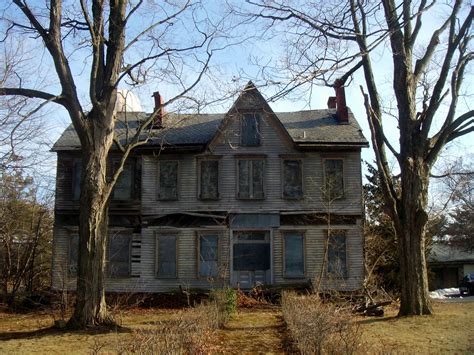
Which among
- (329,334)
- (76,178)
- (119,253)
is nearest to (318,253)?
(119,253)

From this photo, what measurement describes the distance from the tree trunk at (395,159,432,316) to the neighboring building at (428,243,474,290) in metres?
33.7

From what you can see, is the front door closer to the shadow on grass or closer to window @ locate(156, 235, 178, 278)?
window @ locate(156, 235, 178, 278)

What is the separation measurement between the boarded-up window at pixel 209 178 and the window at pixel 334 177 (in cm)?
481

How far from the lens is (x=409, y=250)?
14922 millimetres

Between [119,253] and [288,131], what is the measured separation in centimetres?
940

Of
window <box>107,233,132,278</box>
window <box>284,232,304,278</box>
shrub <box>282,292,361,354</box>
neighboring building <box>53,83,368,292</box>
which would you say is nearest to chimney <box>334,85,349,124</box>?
neighboring building <box>53,83,368,292</box>

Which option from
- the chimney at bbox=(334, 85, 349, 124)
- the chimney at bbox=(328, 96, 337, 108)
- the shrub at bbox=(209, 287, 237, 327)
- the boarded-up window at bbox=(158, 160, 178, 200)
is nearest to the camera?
the shrub at bbox=(209, 287, 237, 327)

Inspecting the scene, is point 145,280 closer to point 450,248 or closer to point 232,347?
point 232,347

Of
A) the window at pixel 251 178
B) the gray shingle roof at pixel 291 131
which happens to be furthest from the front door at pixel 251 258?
the gray shingle roof at pixel 291 131

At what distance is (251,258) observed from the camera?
23.0 metres

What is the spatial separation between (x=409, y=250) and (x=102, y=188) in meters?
8.60

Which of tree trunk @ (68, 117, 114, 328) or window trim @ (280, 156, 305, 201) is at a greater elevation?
window trim @ (280, 156, 305, 201)

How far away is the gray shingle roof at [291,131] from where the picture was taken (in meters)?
23.5

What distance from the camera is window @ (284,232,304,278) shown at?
22750mm
